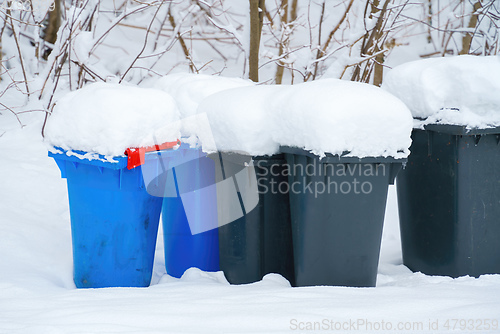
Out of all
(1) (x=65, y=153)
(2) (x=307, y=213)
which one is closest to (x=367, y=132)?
(2) (x=307, y=213)

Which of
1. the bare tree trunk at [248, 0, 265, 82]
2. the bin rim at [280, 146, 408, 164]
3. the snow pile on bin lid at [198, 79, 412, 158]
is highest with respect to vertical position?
the bare tree trunk at [248, 0, 265, 82]

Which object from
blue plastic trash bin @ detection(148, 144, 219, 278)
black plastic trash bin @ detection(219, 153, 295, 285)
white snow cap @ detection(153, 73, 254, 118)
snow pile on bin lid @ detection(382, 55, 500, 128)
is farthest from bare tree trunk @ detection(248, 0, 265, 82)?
black plastic trash bin @ detection(219, 153, 295, 285)

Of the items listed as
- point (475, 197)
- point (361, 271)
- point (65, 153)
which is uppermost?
point (65, 153)

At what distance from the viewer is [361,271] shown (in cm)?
268

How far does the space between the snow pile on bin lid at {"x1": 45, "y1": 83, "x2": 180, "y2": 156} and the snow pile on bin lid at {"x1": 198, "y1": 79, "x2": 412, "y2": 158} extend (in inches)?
13.1

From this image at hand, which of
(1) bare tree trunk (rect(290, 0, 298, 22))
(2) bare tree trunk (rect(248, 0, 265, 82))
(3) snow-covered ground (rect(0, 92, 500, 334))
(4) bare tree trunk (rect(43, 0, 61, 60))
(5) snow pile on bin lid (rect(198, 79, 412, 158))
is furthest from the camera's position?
(1) bare tree trunk (rect(290, 0, 298, 22))

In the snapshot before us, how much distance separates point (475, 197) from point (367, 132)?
90 centimetres

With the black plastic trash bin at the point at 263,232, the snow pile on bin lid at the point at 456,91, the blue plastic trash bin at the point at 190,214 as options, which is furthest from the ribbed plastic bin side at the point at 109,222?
the snow pile on bin lid at the point at 456,91

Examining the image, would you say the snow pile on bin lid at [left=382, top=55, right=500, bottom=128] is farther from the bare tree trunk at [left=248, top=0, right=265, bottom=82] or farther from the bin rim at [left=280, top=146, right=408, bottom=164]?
the bare tree trunk at [left=248, top=0, right=265, bottom=82]

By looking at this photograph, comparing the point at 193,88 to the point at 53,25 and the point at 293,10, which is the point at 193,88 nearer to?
the point at 53,25

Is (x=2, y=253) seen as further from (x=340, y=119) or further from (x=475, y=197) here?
(x=475, y=197)

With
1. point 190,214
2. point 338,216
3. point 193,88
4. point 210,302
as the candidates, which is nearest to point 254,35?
point 193,88

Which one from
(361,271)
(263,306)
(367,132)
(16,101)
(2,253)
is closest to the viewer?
(263,306)

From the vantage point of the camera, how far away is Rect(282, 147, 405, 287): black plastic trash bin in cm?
259
